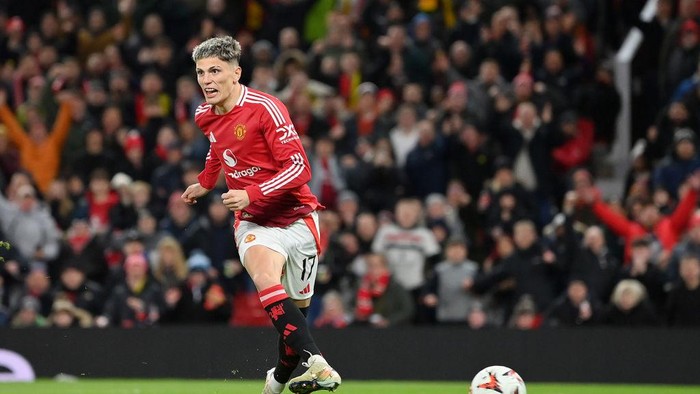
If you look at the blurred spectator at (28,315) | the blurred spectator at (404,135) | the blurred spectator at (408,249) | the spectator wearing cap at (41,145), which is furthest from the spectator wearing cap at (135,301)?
the blurred spectator at (404,135)

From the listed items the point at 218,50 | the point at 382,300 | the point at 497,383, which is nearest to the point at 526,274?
the point at 382,300

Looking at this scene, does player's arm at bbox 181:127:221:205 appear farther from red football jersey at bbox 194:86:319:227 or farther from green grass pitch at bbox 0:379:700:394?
green grass pitch at bbox 0:379:700:394

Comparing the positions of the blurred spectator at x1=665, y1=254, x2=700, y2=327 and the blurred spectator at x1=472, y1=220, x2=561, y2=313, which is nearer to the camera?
the blurred spectator at x1=665, y1=254, x2=700, y2=327

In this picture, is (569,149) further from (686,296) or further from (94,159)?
(94,159)

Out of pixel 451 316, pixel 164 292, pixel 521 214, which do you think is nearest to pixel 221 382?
pixel 164 292

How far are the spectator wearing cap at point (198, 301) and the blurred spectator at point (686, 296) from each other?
482cm

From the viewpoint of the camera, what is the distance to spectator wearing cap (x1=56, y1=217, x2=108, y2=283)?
1673cm

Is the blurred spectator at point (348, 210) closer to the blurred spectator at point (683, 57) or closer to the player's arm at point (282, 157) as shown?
the blurred spectator at point (683, 57)

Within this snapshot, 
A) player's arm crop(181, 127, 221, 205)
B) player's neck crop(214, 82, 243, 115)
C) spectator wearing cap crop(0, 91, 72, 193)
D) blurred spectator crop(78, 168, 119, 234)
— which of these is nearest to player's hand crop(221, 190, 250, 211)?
player's neck crop(214, 82, 243, 115)

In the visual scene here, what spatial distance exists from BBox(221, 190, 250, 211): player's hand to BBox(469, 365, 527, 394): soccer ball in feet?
7.29

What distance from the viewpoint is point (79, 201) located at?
Result: 58.5 feet

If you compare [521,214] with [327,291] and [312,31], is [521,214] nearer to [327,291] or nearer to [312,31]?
[327,291]

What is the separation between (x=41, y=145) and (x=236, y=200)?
9370mm

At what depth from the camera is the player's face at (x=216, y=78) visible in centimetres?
1006
